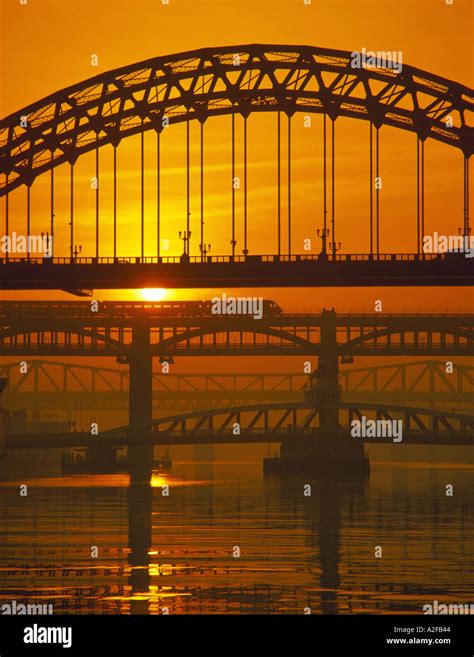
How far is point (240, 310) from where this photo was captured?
513ft

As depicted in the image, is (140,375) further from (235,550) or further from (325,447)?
(235,550)

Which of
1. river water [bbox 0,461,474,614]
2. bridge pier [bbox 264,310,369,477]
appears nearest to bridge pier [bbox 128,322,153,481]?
bridge pier [bbox 264,310,369,477]

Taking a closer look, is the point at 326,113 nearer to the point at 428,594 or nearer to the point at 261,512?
the point at 261,512

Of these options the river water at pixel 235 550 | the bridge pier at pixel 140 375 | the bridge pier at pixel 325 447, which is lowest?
the river water at pixel 235 550

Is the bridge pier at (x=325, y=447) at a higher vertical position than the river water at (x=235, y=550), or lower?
higher

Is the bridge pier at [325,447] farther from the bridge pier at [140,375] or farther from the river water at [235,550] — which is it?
the river water at [235,550]

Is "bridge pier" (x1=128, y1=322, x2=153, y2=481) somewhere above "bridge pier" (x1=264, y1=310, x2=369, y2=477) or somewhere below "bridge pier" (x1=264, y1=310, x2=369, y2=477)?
above

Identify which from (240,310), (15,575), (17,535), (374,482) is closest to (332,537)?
(17,535)

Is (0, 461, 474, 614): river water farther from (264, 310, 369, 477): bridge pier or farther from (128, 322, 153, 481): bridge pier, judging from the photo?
(128, 322, 153, 481): bridge pier

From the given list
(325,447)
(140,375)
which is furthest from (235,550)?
(140,375)

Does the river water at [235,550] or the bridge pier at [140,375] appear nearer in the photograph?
the river water at [235,550]

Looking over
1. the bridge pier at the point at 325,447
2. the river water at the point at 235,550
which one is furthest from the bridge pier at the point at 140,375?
the river water at the point at 235,550

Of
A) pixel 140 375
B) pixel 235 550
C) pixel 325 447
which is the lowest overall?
pixel 235 550

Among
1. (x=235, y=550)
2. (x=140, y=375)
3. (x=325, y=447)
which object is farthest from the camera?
(x=140, y=375)
